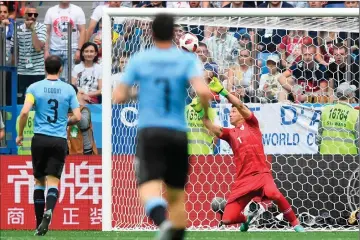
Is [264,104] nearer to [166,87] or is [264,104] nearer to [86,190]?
[86,190]

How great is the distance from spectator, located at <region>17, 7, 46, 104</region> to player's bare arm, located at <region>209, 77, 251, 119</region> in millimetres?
4812

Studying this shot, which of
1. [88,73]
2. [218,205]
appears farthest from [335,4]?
[218,205]

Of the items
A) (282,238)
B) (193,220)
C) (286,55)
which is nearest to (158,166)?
(282,238)

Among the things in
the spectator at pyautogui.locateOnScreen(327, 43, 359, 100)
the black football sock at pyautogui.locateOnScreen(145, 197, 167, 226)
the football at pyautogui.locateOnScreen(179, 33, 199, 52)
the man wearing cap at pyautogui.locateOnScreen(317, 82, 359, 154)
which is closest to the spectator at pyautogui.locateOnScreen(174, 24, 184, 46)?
the football at pyautogui.locateOnScreen(179, 33, 199, 52)

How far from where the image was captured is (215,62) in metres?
15.1

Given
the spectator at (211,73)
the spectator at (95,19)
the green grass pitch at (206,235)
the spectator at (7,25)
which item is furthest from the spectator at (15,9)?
the green grass pitch at (206,235)

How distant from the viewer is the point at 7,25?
55.2ft

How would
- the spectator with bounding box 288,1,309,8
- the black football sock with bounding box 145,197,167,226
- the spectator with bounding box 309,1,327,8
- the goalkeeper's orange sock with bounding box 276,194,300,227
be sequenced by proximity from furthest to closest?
1. the spectator with bounding box 288,1,309,8
2. the spectator with bounding box 309,1,327,8
3. the goalkeeper's orange sock with bounding box 276,194,300,227
4. the black football sock with bounding box 145,197,167,226

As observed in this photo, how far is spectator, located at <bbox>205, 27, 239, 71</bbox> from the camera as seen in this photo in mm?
15117

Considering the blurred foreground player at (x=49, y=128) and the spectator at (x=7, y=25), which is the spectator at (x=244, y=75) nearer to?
the blurred foreground player at (x=49, y=128)

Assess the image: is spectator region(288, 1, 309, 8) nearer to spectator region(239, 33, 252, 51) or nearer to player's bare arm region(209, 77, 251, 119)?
spectator region(239, 33, 252, 51)

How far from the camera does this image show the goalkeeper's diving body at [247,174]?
1286 centimetres

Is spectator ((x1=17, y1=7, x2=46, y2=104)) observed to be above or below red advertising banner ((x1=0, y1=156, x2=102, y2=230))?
above

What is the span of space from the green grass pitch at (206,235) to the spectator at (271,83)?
7.74ft
